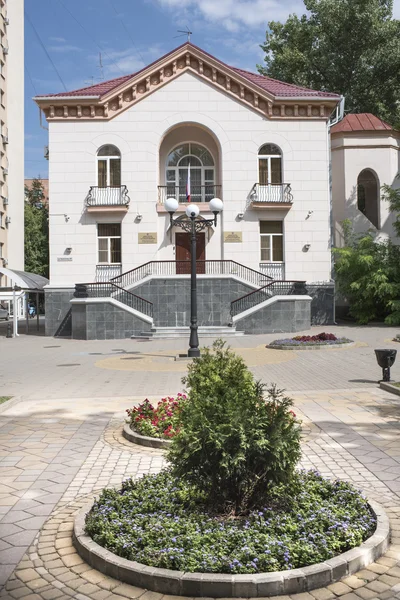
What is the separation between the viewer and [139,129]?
29.9 m

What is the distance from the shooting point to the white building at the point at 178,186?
96.6ft

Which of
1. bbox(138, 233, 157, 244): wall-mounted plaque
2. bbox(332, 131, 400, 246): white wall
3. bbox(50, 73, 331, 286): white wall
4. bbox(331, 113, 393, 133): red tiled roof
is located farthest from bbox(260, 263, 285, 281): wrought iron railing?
bbox(331, 113, 393, 133): red tiled roof

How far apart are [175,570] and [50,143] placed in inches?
1124

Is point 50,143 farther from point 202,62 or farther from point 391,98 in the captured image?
point 391,98

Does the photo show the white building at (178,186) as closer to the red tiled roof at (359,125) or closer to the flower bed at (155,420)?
the red tiled roof at (359,125)

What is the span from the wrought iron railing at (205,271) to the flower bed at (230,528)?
2355 centimetres

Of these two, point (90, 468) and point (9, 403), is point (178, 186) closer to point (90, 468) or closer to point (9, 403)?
point (9, 403)

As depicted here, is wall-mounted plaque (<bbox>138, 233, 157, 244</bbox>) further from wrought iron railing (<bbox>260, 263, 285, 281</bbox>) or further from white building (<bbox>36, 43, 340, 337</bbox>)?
wrought iron railing (<bbox>260, 263, 285, 281</bbox>)

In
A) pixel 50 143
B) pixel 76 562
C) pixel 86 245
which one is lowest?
pixel 76 562

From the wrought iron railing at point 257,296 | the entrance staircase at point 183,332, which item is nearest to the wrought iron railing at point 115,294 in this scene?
the entrance staircase at point 183,332

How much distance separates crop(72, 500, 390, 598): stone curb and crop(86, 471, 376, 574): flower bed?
8cm

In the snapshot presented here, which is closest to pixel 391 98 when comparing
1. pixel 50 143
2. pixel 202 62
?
pixel 202 62

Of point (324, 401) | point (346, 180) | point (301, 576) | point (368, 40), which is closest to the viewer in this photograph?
point (301, 576)

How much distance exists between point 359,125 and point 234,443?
32862mm
